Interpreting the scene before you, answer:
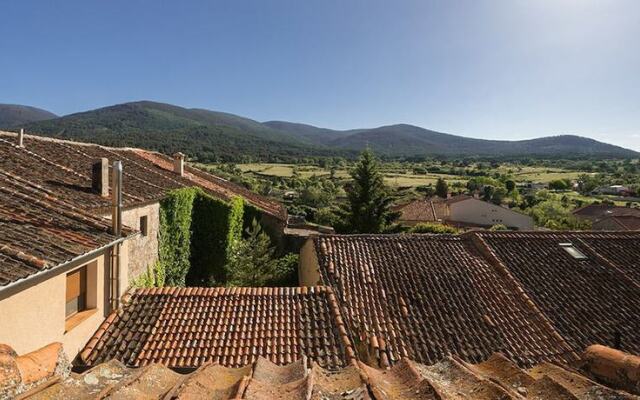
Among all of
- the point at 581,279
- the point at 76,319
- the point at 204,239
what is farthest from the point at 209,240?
the point at 581,279

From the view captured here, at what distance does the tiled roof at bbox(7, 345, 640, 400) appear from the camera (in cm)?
256

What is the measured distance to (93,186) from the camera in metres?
11.5

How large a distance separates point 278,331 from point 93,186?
707 cm

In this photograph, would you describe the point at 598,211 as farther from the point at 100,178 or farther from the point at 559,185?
the point at 100,178

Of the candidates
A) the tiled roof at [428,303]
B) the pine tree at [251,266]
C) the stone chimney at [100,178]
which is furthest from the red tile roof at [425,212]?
the stone chimney at [100,178]

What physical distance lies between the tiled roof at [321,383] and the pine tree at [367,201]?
23819 mm

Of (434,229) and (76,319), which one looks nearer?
(76,319)

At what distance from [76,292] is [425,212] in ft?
126

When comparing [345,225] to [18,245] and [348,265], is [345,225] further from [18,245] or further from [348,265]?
[18,245]

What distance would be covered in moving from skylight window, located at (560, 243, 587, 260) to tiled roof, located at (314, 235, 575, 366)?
3319 millimetres

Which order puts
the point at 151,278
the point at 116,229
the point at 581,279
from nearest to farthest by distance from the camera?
the point at 116,229, the point at 581,279, the point at 151,278

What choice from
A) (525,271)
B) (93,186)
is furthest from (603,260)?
(93,186)

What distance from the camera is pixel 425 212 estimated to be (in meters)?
42.6

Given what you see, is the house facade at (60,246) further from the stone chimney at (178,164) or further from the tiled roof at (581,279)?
the tiled roof at (581,279)
